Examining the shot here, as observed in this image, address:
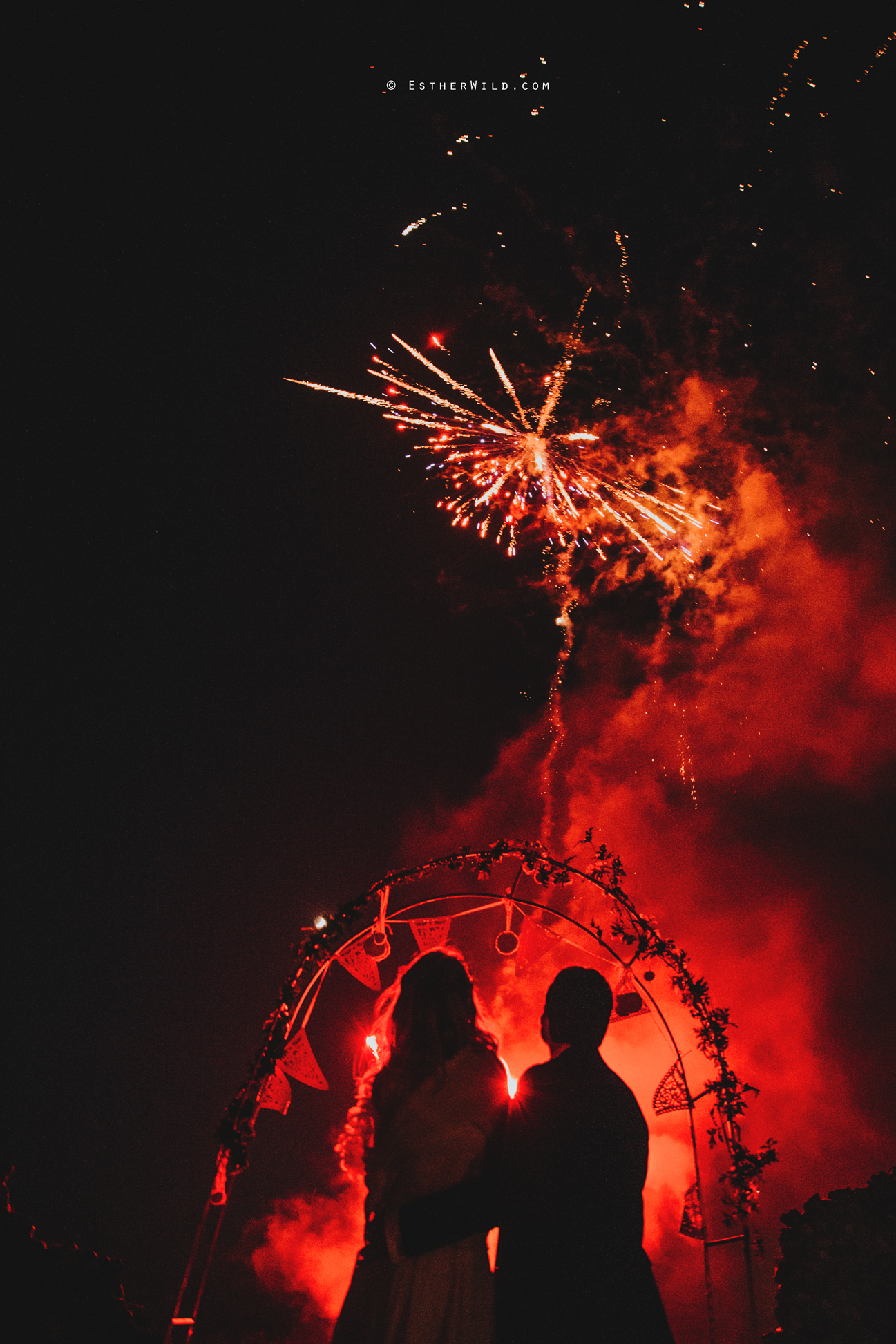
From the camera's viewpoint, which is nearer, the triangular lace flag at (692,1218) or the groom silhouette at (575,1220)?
the groom silhouette at (575,1220)

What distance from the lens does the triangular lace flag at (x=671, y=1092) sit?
4.46 metres

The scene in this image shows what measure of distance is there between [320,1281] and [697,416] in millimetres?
11056

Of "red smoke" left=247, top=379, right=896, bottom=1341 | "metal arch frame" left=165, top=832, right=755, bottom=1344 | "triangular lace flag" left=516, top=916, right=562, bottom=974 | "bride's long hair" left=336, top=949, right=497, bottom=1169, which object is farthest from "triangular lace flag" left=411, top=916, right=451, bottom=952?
"triangular lace flag" left=516, top=916, right=562, bottom=974

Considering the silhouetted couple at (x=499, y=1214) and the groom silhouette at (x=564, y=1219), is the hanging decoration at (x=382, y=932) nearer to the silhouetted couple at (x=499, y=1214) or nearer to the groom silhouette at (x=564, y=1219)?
the silhouetted couple at (x=499, y=1214)

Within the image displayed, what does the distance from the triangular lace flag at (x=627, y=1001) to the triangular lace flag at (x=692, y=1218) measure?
3.19 ft

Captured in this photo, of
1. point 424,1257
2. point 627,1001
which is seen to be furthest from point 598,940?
point 424,1257

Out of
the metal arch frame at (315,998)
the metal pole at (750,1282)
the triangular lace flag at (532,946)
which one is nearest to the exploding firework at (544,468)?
the metal arch frame at (315,998)

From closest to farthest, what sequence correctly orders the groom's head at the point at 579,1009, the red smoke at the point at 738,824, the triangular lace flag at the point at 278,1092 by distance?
the groom's head at the point at 579,1009 → the triangular lace flag at the point at 278,1092 → the red smoke at the point at 738,824

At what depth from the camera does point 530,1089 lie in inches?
106

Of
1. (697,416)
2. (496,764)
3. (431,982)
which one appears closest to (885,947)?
(496,764)

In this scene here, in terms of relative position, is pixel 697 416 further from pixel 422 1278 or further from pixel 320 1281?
pixel 320 1281

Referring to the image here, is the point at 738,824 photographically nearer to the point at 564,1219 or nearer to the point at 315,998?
the point at 315,998

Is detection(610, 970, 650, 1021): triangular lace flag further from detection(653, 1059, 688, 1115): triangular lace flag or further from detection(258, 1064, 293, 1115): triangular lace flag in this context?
detection(258, 1064, 293, 1115): triangular lace flag

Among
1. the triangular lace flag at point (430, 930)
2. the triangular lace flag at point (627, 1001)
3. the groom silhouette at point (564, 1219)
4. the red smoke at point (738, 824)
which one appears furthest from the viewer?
the red smoke at point (738, 824)
